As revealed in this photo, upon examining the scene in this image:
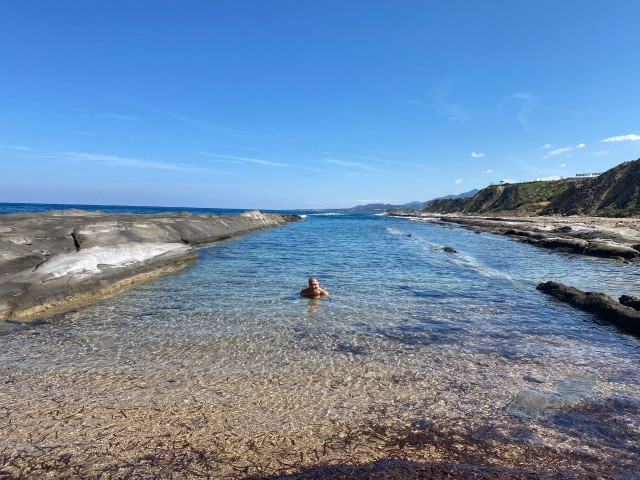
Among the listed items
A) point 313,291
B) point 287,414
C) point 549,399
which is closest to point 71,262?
point 313,291

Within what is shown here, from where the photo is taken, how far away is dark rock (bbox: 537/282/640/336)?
11.7 metres

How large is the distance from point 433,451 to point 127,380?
6.27 m

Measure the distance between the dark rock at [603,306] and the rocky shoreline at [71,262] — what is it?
19042 millimetres

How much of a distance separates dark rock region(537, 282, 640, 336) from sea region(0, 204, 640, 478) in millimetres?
447

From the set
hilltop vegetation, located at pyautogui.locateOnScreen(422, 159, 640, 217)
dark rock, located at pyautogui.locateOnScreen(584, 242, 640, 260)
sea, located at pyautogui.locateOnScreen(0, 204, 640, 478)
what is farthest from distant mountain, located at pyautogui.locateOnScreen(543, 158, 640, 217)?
sea, located at pyautogui.locateOnScreen(0, 204, 640, 478)

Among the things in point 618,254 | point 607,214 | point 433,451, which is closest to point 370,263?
point 618,254

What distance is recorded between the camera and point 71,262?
16.2 meters

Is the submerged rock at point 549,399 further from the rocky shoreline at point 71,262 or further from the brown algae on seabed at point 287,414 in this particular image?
the rocky shoreline at point 71,262

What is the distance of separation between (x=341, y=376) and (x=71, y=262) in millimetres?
14062

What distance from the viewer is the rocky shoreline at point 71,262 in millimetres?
13438

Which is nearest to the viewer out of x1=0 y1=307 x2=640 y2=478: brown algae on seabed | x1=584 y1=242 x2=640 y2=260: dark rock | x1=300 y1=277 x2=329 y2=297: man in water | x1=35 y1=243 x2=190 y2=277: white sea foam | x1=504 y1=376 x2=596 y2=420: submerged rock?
x1=0 y1=307 x2=640 y2=478: brown algae on seabed

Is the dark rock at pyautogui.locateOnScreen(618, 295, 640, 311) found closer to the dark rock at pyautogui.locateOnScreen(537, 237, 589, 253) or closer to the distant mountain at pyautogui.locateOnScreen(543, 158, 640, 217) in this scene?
Answer: the dark rock at pyautogui.locateOnScreen(537, 237, 589, 253)

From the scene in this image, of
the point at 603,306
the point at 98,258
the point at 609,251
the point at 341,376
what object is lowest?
the point at 341,376

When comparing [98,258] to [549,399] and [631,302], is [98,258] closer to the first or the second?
[549,399]
